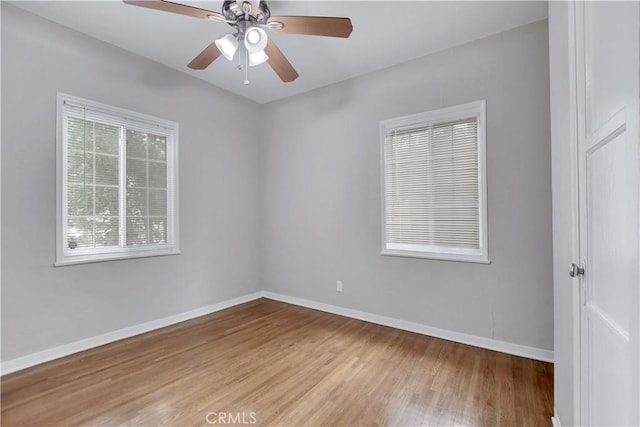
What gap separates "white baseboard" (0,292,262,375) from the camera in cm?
231

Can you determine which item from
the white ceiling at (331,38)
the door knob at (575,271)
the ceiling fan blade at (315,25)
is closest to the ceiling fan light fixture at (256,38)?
the ceiling fan blade at (315,25)

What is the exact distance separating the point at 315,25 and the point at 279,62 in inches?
20.3

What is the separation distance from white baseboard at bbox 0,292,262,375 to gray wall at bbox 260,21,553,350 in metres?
1.04

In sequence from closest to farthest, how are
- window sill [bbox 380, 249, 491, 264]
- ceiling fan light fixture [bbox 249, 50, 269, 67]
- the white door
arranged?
the white door, ceiling fan light fixture [bbox 249, 50, 269, 67], window sill [bbox 380, 249, 491, 264]

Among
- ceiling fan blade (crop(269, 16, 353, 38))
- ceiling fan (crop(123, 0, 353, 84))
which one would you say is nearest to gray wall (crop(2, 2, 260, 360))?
ceiling fan (crop(123, 0, 353, 84))

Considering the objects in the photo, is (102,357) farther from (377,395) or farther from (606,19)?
(606,19)

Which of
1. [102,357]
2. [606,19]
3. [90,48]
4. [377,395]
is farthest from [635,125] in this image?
[90,48]

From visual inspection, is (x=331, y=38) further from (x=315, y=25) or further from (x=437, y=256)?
(x=437, y=256)

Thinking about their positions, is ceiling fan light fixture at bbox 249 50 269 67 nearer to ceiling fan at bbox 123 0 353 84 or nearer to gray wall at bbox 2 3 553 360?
ceiling fan at bbox 123 0 353 84

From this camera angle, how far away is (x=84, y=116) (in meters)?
2.74

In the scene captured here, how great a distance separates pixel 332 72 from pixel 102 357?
3702 millimetres

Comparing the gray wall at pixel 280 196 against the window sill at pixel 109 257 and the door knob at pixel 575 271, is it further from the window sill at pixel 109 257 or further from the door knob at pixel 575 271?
the door knob at pixel 575 271

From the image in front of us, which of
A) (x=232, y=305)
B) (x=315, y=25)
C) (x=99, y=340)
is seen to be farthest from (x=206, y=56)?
(x=232, y=305)

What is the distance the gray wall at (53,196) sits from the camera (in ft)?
7.62
